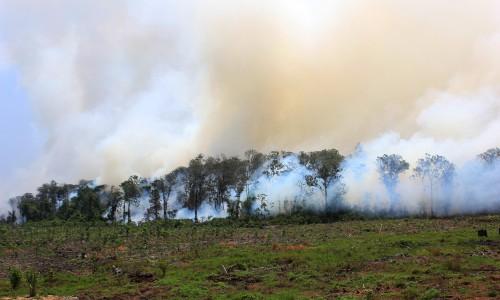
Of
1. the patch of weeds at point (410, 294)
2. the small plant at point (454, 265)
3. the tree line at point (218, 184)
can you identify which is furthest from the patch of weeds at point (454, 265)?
the tree line at point (218, 184)

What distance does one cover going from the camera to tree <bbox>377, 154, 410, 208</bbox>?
10144 centimetres

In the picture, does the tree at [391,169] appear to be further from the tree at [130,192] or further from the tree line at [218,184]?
the tree at [130,192]

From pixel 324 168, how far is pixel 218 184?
26.9 metres

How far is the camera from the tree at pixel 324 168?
324 ft

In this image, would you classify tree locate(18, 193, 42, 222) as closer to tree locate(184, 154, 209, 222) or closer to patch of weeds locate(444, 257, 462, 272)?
tree locate(184, 154, 209, 222)

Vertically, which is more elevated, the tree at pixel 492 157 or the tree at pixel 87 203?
the tree at pixel 492 157

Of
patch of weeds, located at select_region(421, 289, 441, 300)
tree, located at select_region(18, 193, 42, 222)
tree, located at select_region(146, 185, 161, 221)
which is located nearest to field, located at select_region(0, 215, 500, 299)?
patch of weeds, located at select_region(421, 289, 441, 300)

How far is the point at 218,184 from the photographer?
112875 mm

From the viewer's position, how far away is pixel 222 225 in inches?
3189

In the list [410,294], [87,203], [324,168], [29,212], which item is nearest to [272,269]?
[410,294]

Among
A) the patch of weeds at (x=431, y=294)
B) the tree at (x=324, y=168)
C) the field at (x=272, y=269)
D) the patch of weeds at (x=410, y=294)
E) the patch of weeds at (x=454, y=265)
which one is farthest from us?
the tree at (x=324, y=168)

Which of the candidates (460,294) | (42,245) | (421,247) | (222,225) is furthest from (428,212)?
(460,294)

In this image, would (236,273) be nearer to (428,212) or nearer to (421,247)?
(421,247)

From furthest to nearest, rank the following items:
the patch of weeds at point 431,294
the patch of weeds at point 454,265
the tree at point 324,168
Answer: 1. the tree at point 324,168
2. the patch of weeds at point 454,265
3. the patch of weeds at point 431,294
